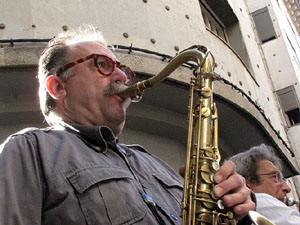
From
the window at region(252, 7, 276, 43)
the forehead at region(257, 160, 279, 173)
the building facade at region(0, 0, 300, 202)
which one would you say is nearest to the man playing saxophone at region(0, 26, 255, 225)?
the forehead at region(257, 160, 279, 173)

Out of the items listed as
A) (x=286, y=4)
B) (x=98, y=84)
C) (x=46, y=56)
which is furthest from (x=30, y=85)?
(x=286, y=4)

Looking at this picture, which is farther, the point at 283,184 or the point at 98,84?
the point at 283,184

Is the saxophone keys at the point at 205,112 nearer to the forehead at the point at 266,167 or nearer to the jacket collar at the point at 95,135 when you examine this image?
the jacket collar at the point at 95,135

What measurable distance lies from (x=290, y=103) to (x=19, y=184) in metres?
10.8

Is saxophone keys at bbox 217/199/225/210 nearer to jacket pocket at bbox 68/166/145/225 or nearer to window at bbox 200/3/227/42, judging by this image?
jacket pocket at bbox 68/166/145/225

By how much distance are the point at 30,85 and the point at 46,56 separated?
172 cm

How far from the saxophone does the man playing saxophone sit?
0.10 metres

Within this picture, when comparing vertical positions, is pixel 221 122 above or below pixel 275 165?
above

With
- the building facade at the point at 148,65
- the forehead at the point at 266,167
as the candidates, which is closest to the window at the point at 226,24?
the building facade at the point at 148,65

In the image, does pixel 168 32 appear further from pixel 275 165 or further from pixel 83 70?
pixel 83 70

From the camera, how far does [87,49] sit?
113 inches

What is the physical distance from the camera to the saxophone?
2.03 meters

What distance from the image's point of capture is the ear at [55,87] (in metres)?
2.75

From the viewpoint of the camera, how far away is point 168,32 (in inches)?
225
